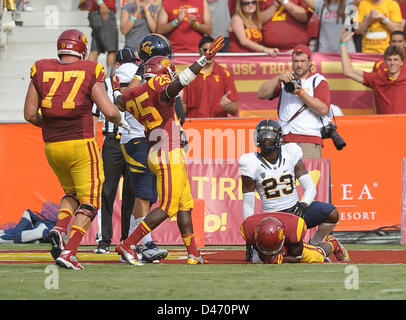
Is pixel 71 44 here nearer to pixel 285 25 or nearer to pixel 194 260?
pixel 194 260

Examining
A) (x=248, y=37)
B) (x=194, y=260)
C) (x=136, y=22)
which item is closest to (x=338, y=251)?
(x=194, y=260)

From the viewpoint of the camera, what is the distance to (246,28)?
43.7 feet

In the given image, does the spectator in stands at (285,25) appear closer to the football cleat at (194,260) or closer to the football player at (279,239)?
the football player at (279,239)

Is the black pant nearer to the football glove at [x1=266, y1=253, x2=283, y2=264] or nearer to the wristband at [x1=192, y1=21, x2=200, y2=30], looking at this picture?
the football glove at [x1=266, y1=253, x2=283, y2=264]

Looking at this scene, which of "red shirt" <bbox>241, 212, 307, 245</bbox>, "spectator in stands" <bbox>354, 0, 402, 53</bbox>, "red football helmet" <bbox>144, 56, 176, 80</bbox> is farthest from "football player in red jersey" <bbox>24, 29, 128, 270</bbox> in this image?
"spectator in stands" <bbox>354, 0, 402, 53</bbox>

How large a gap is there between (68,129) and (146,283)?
70.6 inches

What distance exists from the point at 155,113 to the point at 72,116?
29.9 inches

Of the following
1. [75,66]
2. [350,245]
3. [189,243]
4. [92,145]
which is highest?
[75,66]

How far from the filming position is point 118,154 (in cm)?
992

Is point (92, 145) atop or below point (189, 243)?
atop
